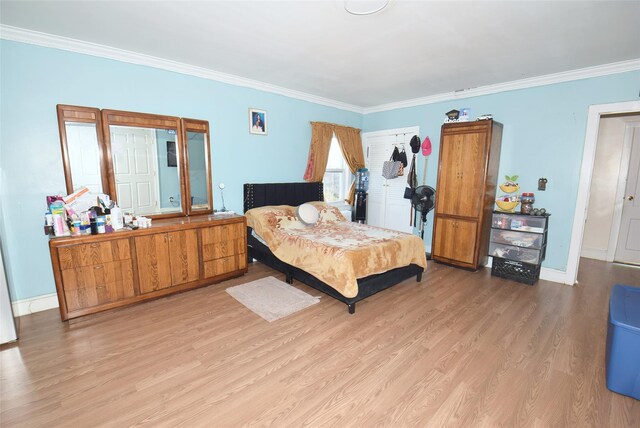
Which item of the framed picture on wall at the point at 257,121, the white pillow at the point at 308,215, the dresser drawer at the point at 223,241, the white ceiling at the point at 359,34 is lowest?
the dresser drawer at the point at 223,241

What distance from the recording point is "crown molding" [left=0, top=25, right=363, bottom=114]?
2505 millimetres

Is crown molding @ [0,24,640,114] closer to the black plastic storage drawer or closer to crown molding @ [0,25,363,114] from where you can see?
crown molding @ [0,25,363,114]

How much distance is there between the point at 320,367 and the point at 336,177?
4023 mm

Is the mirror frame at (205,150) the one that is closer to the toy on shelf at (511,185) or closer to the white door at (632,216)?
the toy on shelf at (511,185)

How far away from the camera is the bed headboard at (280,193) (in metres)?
4.18

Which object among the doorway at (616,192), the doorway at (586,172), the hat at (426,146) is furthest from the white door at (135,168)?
the doorway at (616,192)

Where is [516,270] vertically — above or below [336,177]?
below

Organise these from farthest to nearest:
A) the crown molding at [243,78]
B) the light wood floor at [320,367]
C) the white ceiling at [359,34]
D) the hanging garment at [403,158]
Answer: the hanging garment at [403,158], the crown molding at [243,78], the white ceiling at [359,34], the light wood floor at [320,367]

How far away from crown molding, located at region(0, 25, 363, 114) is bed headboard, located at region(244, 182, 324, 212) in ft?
4.71

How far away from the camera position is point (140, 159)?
3.22m

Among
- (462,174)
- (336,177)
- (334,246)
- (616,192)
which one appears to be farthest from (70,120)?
(616,192)

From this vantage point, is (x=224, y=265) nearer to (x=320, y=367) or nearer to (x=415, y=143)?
(x=320, y=367)

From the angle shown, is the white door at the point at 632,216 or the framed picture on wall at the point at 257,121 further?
the white door at the point at 632,216

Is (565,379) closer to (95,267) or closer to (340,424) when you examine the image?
(340,424)
